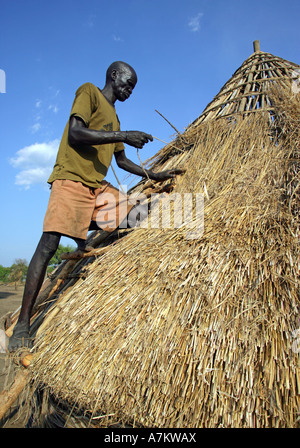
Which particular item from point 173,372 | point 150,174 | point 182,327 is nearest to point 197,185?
point 150,174

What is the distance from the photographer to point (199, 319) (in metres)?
1.47

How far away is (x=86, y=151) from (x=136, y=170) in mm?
781

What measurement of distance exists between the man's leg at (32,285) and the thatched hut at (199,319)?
14 centimetres

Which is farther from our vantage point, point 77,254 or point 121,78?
point 121,78

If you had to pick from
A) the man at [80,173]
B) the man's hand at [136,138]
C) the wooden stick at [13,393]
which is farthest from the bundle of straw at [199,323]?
the man's hand at [136,138]

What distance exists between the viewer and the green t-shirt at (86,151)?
1.99m

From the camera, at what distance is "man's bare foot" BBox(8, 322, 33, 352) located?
181cm

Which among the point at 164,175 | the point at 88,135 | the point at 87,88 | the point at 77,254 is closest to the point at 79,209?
the point at 77,254

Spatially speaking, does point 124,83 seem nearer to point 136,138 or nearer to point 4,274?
point 136,138

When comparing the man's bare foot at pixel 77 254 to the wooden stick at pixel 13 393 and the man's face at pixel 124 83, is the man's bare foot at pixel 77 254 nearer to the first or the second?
the wooden stick at pixel 13 393

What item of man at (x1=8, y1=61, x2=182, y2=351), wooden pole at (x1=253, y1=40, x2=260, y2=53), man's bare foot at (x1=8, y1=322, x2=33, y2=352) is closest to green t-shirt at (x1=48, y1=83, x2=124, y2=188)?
man at (x1=8, y1=61, x2=182, y2=351)

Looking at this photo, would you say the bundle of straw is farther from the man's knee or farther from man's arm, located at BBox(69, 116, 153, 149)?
man's arm, located at BBox(69, 116, 153, 149)

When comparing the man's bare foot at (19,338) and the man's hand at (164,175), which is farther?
the man's hand at (164,175)

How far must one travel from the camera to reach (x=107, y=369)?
1.59 m
